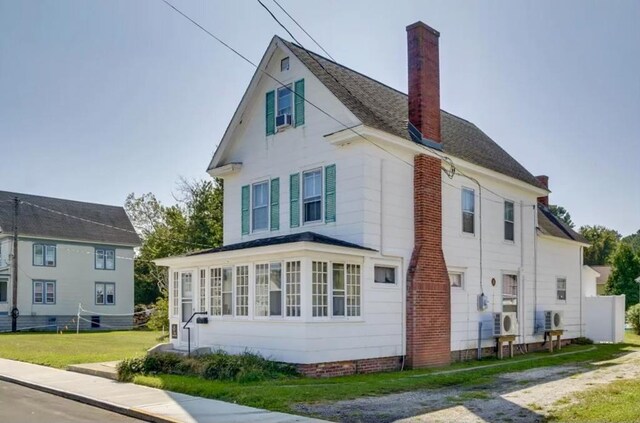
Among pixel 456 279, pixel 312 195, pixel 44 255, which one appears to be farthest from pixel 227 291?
pixel 44 255

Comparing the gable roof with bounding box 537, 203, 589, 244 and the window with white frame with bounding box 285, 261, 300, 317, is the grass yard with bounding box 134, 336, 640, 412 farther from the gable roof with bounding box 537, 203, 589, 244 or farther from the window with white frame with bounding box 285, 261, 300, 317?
the gable roof with bounding box 537, 203, 589, 244

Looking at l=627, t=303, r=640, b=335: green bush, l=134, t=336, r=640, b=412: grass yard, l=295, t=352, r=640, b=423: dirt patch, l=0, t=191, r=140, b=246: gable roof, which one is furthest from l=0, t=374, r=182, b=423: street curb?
l=0, t=191, r=140, b=246: gable roof

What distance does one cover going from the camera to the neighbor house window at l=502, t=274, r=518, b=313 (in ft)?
65.0

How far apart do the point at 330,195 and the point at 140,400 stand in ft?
22.2

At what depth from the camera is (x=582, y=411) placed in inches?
377

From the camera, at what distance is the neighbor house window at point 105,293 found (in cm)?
4366

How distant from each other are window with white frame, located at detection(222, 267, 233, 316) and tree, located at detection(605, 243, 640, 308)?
126ft

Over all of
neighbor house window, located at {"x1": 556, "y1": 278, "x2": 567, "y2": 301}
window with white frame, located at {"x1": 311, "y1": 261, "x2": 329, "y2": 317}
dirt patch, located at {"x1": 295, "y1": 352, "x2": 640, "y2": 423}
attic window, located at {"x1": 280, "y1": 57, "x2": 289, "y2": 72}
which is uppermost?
attic window, located at {"x1": 280, "y1": 57, "x2": 289, "y2": 72}

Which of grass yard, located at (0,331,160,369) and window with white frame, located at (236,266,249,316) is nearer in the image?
window with white frame, located at (236,266,249,316)

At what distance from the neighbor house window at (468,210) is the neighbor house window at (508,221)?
2.24 meters

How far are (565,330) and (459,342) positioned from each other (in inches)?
309

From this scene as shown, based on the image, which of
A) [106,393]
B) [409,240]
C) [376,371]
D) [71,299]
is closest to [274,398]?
[106,393]

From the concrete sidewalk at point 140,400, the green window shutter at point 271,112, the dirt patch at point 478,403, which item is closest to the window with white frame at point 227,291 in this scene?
the concrete sidewalk at point 140,400

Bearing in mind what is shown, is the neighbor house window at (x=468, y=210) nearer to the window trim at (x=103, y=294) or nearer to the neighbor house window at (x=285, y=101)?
the neighbor house window at (x=285, y=101)
